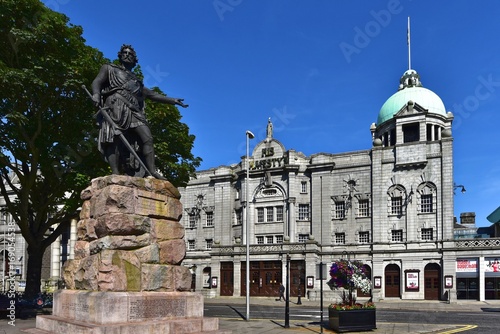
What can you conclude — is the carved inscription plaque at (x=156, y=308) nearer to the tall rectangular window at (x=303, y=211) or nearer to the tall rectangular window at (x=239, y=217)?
the tall rectangular window at (x=303, y=211)

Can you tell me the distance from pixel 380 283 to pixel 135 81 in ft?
136

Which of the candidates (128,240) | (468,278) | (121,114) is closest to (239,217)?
(468,278)

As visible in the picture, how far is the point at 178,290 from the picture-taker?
1012 centimetres

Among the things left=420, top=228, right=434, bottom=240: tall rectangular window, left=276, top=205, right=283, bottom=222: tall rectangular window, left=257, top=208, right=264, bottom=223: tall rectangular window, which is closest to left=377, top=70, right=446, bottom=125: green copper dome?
left=420, top=228, right=434, bottom=240: tall rectangular window

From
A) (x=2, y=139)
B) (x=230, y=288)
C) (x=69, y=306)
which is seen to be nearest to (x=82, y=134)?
(x=2, y=139)

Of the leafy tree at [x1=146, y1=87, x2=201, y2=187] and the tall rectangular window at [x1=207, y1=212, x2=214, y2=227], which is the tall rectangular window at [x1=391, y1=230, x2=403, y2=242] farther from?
the leafy tree at [x1=146, y1=87, x2=201, y2=187]

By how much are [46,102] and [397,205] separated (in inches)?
1414

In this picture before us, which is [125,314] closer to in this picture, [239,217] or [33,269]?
[33,269]

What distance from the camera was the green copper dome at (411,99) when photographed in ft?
171

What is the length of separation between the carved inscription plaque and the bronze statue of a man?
110 inches

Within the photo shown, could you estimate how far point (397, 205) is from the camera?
48.2 meters

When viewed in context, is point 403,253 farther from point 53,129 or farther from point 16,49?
point 16,49

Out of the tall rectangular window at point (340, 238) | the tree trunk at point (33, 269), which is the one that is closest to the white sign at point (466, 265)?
the tall rectangular window at point (340, 238)

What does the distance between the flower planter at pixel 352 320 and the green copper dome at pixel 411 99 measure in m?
37.1
